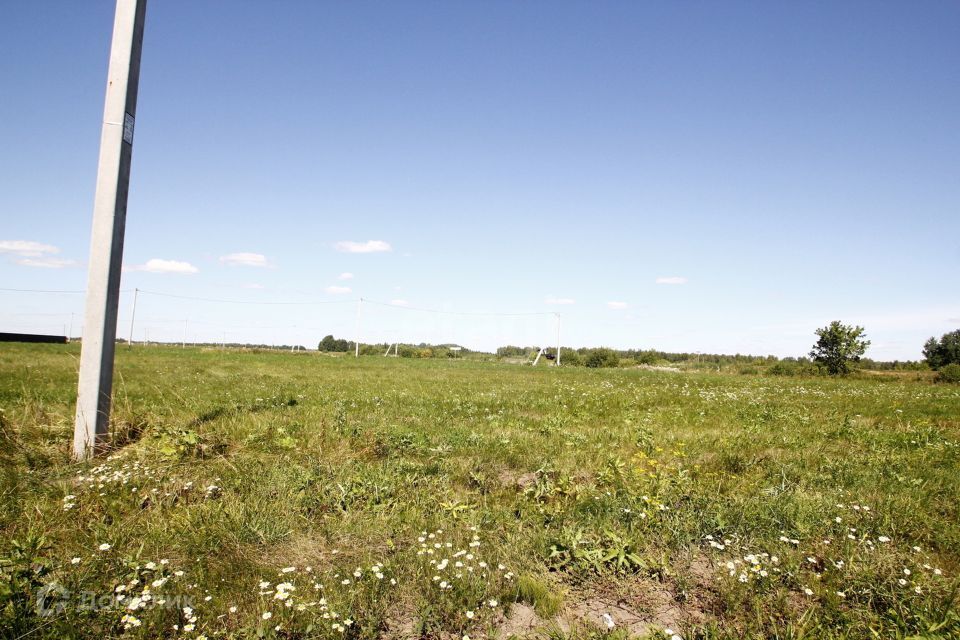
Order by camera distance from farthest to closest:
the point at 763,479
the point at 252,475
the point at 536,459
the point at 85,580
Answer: the point at 536,459, the point at 763,479, the point at 252,475, the point at 85,580

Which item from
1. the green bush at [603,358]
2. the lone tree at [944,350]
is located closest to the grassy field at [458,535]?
the green bush at [603,358]

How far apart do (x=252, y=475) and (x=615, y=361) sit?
2126 inches

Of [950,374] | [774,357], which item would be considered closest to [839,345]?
[774,357]

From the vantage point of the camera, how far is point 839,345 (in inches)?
2142

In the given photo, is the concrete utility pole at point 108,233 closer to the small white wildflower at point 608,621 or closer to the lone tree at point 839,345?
the small white wildflower at point 608,621

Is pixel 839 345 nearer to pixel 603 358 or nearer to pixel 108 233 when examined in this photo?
pixel 603 358

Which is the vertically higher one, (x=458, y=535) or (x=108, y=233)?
(x=108, y=233)

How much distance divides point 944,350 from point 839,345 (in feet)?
113

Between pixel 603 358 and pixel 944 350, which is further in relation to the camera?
pixel 944 350

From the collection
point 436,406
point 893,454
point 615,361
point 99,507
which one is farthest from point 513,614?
point 615,361

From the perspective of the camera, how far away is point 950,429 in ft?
30.8

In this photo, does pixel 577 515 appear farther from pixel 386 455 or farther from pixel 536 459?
pixel 386 455

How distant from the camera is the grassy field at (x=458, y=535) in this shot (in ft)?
9.57

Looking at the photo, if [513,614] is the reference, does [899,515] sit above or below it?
above
